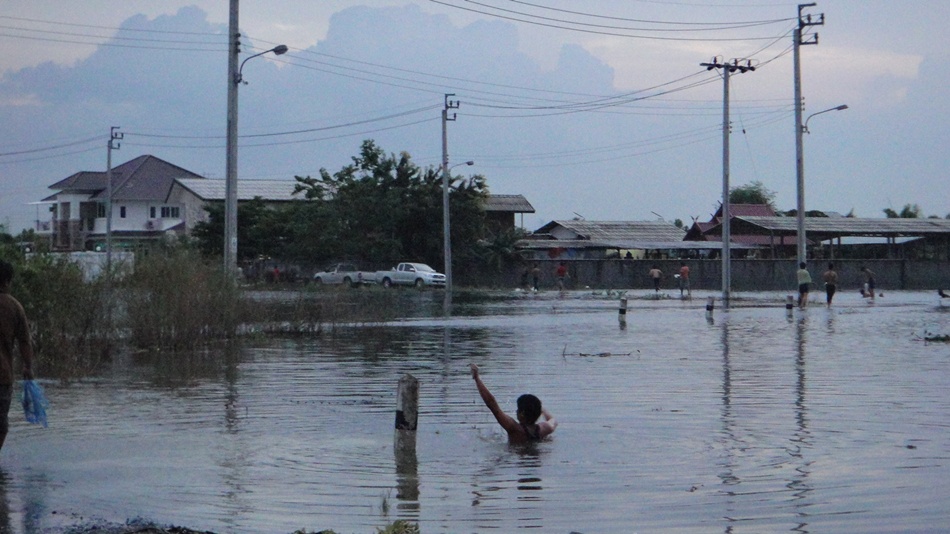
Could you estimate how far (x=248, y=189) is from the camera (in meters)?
85.2

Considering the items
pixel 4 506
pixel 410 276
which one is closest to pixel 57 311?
pixel 4 506

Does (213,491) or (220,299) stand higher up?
(220,299)

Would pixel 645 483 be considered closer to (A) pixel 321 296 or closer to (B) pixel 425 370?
(B) pixel 425 370

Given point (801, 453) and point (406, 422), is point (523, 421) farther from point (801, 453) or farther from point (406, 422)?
point (801, 453)

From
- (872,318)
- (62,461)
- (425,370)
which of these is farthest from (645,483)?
(872,318)

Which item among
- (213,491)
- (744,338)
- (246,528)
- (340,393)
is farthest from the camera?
(744,338)

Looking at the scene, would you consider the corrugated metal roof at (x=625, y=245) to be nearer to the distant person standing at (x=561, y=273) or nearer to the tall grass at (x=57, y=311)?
the distant person standing at (x=561, y=273)

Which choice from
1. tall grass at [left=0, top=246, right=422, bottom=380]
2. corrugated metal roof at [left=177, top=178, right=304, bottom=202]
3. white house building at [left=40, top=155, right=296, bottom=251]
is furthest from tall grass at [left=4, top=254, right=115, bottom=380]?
white house building at [left=40, top=155, right=296, bottom=251]

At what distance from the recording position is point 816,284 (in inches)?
2719

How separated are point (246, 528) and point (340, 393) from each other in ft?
27.9

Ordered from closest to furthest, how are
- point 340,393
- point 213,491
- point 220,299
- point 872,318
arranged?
point 213,491 < point 340,393 < point 220,299 < point 872,318

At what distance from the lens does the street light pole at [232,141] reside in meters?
28.8

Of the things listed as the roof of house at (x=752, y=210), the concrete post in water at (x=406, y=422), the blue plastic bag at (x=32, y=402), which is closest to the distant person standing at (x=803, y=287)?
the concrete post in water at (x=406, y=422)

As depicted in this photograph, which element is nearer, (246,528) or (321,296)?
(246,528)
